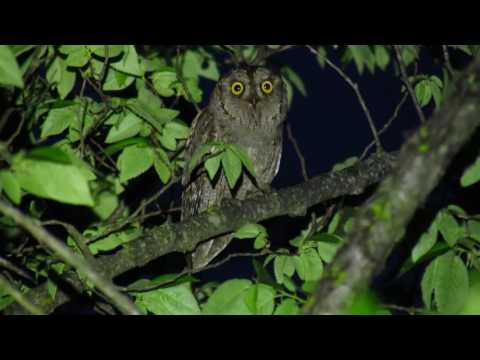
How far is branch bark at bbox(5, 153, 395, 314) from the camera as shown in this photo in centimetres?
Result: 203

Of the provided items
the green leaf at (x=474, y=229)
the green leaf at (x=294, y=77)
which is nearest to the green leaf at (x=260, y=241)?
the green leaf at (x=474, y=229)

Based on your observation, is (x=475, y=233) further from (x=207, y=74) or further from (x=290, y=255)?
(x=207, y=74)

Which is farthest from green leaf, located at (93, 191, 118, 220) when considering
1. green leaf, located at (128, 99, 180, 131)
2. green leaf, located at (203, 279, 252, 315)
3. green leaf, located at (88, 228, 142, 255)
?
green leaf, located at (203, 279, 252, 315)

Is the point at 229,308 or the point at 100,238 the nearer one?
the point at 229,308

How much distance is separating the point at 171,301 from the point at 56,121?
0.89 metres

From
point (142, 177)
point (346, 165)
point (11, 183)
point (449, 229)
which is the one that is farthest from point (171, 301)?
point (142, 177)

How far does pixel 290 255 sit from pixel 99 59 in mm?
1044

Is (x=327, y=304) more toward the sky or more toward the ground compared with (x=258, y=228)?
more toward the sky

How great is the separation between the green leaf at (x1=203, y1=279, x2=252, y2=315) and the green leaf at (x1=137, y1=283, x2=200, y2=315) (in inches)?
4.7

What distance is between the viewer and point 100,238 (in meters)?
2.21

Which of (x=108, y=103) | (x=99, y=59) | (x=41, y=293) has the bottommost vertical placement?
(x=41, y=293)

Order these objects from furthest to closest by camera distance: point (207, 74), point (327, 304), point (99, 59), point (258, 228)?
point (207, 74) → point (99, 59) → point (258, 228) → point (327, 304)

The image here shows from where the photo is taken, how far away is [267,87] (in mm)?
3707
